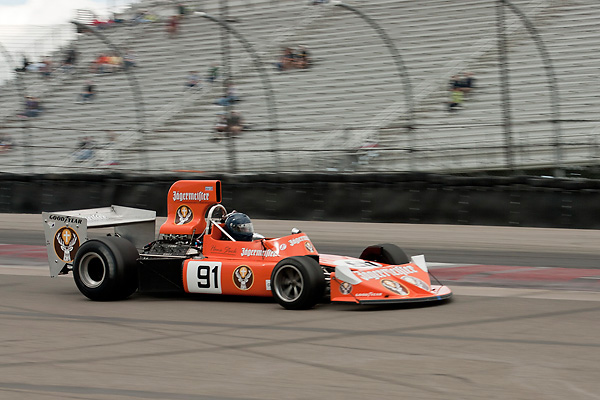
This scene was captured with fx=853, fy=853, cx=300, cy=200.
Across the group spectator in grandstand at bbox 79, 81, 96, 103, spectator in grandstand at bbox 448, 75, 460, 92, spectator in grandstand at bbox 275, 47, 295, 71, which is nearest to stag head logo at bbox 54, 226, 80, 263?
spectator in grandstand at bbox 448, 75, 460, 92

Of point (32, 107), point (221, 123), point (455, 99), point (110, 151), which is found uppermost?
point (32, 107)

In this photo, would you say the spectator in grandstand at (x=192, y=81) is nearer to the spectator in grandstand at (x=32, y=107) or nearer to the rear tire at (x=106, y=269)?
the spectator in grandstand at (x=32, y=107)

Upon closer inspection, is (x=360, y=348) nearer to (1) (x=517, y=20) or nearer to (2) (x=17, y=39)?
(1) (x=517, y=20)

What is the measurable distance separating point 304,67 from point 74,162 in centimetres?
739

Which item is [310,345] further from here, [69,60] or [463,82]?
[69,60]

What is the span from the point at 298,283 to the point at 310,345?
1.51 metres

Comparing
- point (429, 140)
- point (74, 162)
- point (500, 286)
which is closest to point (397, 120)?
point (429, 140)

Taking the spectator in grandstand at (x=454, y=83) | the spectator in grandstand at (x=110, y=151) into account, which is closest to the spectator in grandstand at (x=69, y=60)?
the spectator in grandstand at (x=110, y=151)

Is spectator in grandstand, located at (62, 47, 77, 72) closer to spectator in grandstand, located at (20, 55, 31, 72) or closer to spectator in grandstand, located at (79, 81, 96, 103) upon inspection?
spectator in grandstand, located at (20, 55, 31, 72)

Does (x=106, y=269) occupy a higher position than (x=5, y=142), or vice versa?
(x=5, y=142)

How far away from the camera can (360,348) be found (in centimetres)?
614

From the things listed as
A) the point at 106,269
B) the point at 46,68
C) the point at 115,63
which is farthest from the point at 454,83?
the point at 46,68

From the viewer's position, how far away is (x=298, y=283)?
779cm

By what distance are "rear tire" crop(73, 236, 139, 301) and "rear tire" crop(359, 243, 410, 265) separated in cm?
244
